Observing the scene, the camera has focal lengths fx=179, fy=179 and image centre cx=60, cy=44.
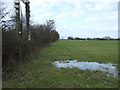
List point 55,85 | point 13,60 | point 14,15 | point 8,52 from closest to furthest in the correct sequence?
1. point 55,85
2. point 8,52
3. point 13,60
4. point 14,15

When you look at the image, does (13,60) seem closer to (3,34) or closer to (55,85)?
(3,34)

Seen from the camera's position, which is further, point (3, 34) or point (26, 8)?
point (26, 8)

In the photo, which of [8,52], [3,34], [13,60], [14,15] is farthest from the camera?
[14,15]

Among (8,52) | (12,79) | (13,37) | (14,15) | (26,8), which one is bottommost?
(12,79)

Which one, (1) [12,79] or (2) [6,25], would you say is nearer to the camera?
(1) [12,79]

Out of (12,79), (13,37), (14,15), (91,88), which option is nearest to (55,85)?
(91,88)

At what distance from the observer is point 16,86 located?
22.0 feet

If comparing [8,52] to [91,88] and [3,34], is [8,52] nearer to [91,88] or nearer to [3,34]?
[3,34]

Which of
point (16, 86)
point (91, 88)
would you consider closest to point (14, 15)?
point (16, 86)

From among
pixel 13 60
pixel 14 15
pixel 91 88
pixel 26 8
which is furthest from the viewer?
pixel 26 8

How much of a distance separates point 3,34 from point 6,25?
55.5 inches

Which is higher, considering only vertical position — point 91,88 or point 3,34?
point 3,34

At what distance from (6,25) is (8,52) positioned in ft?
5.37

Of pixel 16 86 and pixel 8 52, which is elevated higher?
pixel 8 52
